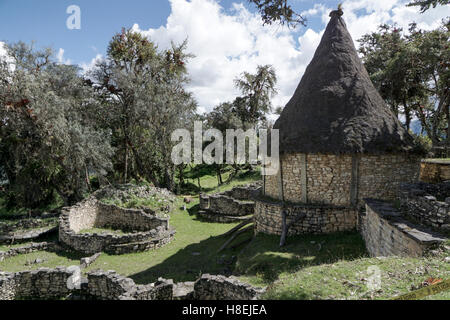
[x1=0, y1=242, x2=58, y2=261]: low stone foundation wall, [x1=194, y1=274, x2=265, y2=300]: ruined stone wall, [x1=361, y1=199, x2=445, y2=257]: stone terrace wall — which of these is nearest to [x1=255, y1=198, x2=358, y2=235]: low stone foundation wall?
[x1=361, y1=199, x2=445, y2=257]: stone terrace wall

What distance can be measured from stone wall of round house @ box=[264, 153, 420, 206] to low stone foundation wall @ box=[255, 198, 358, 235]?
391 mm

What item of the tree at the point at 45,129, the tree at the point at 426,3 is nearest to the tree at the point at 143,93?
the tree at the point at 45,129

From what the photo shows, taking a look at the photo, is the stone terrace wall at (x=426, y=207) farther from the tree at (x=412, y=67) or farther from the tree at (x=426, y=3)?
the tree at (x=412, y=67)

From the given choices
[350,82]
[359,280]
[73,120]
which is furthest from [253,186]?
[359,280]

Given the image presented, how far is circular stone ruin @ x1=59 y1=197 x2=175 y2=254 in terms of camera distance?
14.0 meters

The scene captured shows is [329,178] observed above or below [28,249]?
above

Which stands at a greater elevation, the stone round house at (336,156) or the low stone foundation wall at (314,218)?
the stone round house at (336,156)

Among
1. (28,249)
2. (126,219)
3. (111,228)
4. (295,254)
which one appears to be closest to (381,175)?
(295,254)

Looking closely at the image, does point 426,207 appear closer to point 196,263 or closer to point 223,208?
point 196,263

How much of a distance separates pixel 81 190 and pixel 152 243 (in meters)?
10.5

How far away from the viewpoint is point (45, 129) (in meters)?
18.6

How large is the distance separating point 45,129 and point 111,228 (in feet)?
25.9

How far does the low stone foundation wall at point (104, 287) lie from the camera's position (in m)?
7.76

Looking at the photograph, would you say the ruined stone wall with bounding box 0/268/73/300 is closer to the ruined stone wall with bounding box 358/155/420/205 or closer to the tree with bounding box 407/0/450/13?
the ruined stone wall with bounding box 358/155/420/205
